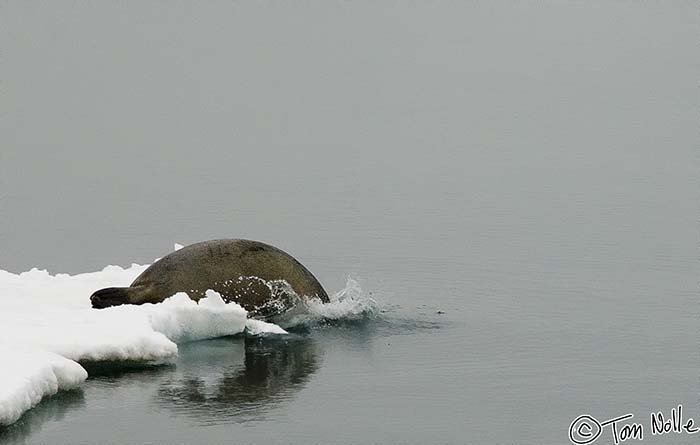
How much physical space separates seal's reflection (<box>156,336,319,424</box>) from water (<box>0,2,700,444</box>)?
0.03 metres

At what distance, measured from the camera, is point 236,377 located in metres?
13.4

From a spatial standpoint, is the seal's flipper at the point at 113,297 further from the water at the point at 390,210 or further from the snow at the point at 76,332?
the water at the point at 390,210

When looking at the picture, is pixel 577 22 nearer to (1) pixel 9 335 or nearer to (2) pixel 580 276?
(2) pixel 580 276

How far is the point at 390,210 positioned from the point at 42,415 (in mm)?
13270

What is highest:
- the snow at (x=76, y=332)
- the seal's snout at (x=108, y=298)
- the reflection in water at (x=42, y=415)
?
the seal's snout at (x=108, y=298)

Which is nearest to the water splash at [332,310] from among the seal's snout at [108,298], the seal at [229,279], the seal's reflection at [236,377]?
the seal at [229,279]

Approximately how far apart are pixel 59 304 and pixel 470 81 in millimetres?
36158

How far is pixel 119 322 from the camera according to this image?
45.9 feet

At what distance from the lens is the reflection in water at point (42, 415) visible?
37.6ft

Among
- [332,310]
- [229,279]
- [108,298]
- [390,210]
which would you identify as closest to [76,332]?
[108,298]

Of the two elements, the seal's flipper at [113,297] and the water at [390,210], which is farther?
the seal's flipper at [113,297]

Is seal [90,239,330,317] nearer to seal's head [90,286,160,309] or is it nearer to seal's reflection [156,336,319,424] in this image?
seal's head [90,286,160,309]

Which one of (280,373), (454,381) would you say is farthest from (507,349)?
(280,373)

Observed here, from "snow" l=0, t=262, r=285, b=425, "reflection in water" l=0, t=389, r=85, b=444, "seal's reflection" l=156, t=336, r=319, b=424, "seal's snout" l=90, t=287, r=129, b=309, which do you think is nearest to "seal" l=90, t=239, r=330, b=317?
"seal's snout" l=90, t=287, r=129, b=309
